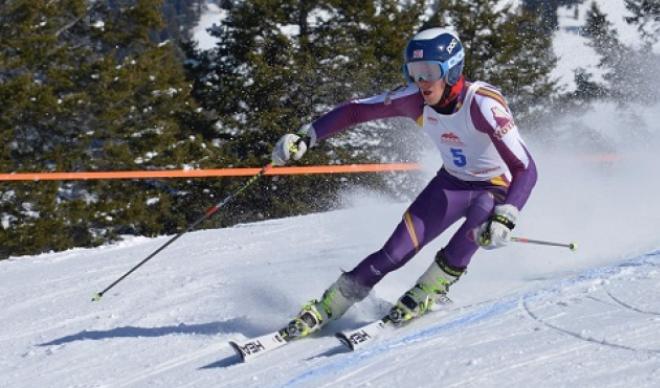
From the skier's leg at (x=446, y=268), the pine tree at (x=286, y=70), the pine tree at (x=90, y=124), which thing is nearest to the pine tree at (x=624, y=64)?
the pine tree at (x=286, y=70)

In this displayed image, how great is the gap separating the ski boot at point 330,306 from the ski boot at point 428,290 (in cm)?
22

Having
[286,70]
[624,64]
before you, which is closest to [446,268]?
[286,70]

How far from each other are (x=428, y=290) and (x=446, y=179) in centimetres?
68

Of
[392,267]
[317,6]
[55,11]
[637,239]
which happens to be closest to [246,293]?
[392,267]

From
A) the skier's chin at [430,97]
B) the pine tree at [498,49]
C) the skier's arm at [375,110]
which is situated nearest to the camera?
the skier's chin at [430,97]

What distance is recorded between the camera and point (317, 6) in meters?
26.1

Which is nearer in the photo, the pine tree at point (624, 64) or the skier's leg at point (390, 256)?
the skier's leg at point (390, 256)

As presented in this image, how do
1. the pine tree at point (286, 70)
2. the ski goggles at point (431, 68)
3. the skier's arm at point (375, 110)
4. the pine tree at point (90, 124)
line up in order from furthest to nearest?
the pine tree at point (286, 70)
the pine tree at point (90, 124)
the skier's arm at point (375, 110)
the ski goggles at point (431, 68)

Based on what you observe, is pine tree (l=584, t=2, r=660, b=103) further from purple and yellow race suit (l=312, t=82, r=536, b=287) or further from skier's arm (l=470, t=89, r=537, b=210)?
skier's arm (l=470, t=89, r=537, b=210)

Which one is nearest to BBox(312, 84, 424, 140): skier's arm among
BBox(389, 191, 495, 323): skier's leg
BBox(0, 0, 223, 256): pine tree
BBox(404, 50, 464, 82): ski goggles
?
BBox(404, 50, 464, 82): ski goggles

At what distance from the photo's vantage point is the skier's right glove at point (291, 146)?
5.28 m

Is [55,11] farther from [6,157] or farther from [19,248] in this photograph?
[19,248]

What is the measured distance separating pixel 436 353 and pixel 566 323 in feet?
2.27

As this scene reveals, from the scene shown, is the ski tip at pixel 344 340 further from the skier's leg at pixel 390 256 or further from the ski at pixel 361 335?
the skier's leg at pixel 390 256
